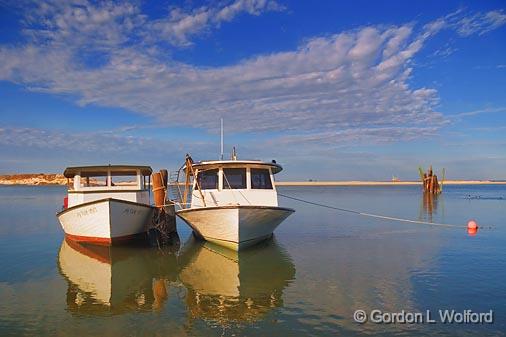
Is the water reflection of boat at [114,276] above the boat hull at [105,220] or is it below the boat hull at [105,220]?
below

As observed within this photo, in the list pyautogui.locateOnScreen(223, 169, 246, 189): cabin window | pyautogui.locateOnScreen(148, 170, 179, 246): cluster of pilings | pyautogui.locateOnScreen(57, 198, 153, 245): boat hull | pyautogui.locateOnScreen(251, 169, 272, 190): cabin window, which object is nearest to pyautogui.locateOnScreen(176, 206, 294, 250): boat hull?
pyautogui.locateOnScreen(251, 169, 272, 190): cabin window

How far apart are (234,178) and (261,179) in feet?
3.74

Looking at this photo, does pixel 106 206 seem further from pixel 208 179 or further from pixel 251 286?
pixel 251 286

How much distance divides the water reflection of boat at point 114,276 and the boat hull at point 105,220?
45 centimetres

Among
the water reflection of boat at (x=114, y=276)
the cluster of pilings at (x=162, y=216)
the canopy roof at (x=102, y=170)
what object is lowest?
the water reflection of boat at (x=114, y=276)

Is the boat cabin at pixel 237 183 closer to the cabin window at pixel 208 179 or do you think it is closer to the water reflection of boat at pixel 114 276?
the cabin window at pixel 208 179

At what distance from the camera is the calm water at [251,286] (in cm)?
828

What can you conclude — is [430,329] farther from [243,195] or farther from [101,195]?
[101,195]

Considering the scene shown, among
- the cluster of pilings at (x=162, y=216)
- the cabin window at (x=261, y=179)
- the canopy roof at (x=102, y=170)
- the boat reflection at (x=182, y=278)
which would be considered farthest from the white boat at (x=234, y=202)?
the canopy roof at (x=102, y=170)

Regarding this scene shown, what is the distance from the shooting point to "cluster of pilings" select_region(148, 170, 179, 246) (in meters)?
18.2

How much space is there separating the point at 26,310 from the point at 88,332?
2293 millimetres

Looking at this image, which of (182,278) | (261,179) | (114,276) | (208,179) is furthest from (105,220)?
(261,179)

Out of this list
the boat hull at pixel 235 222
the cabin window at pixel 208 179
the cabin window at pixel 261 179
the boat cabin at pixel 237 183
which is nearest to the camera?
the boat hull at pixel 235 222

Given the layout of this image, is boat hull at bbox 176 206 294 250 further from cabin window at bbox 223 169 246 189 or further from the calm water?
cabin window at bbox 223 169 246 189
